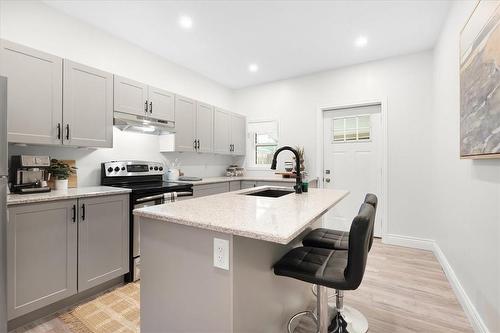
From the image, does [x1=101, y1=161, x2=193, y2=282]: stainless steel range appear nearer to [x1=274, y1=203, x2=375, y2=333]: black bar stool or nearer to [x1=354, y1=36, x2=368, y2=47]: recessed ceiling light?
[x1=274, y1=203, x2=375, y2=333]: black bar stool

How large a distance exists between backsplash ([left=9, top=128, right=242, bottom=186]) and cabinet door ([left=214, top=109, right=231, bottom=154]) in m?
0.37

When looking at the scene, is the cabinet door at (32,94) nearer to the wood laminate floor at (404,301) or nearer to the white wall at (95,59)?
the white wall at (95,59)

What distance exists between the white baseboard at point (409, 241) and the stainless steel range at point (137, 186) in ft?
9.94

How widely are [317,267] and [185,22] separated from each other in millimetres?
2921

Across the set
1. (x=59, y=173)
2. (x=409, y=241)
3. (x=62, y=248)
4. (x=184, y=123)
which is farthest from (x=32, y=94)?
(x=409, y=241)

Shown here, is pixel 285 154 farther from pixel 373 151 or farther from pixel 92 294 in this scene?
pixel 92 294

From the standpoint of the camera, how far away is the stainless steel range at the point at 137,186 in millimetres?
2594

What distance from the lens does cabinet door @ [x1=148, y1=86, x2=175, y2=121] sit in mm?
3219

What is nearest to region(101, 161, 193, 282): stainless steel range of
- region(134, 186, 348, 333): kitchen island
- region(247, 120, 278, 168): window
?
region(134, 186, 348, 333): kitchen island

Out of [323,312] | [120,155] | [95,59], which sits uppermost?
[95,59]

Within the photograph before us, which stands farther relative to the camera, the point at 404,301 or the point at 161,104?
the point at 161,104

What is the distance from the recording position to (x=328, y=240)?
179 centimetres

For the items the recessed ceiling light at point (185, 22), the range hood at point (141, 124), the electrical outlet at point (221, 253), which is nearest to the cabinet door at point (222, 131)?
the range hood at point (141, 124)

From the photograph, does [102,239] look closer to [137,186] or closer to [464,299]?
[137,186]
